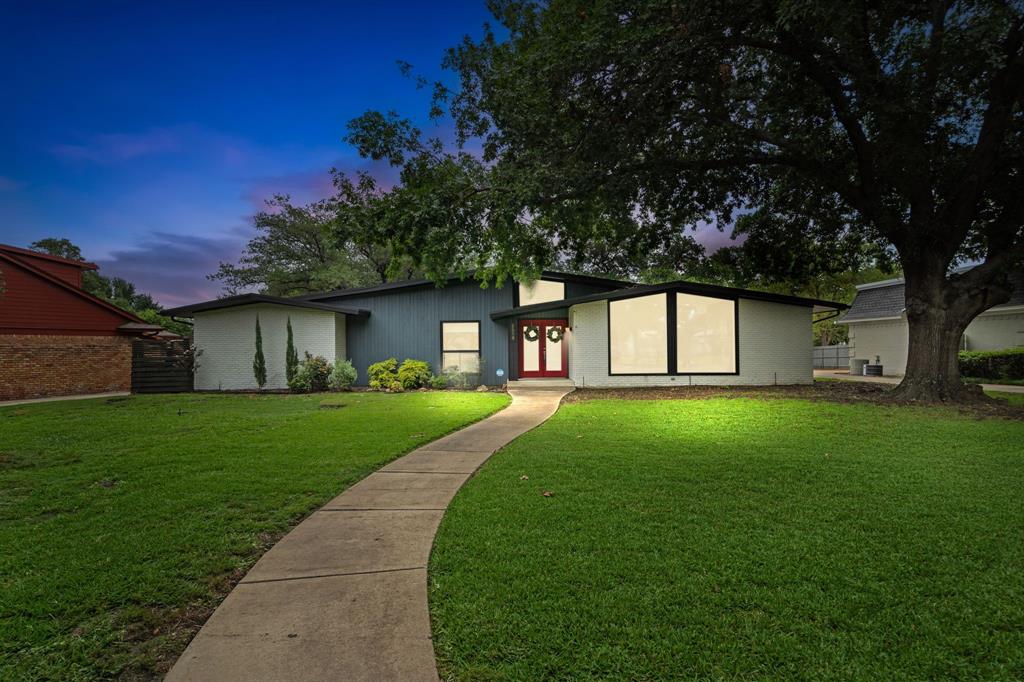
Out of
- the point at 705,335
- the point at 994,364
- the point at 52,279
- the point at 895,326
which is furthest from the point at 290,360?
the point at 994,364

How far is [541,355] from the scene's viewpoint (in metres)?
15.5

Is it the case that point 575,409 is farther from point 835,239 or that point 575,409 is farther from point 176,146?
point 176,146

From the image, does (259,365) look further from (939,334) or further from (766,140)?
(939,334)

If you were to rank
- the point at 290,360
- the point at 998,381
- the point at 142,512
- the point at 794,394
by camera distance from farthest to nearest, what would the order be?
the point at 998,381, the point at 290,360, the point at 794,394, the point at 142,512

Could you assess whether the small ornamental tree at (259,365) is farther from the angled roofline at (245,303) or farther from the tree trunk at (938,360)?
the tree trunk at (938,360)

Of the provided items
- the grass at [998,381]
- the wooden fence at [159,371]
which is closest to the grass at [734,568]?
the grass at [998,381]

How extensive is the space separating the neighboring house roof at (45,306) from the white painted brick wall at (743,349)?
49.8 feet

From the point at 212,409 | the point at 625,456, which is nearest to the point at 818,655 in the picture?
the point at 625,456

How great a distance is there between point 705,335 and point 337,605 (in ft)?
45.0

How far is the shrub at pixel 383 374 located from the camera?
14055mm

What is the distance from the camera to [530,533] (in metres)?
3.16

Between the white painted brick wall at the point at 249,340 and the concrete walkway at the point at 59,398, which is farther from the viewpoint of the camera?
the white painted brick wall at the point at 249,340

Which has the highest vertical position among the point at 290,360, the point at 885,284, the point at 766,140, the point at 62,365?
the point at 766,140

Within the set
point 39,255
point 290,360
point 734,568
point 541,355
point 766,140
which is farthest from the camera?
point 39,255
